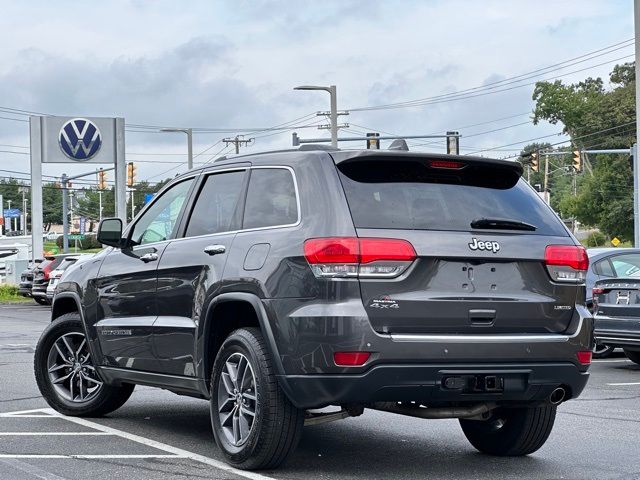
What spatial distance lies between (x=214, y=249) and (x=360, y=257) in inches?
51.5

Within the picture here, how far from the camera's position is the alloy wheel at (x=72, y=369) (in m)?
9.24

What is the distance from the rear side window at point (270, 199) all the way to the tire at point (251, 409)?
69 centimetres

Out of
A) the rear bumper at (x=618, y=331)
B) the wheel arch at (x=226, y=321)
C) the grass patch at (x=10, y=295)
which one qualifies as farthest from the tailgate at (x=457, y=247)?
the grass patch at (x=10, y=295)

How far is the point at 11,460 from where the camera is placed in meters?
7.22

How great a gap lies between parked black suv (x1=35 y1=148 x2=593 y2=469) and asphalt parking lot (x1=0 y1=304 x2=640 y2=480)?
12.4 inches

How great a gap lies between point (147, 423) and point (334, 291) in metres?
3.24

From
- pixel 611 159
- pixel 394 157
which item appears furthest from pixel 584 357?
pixel 611 159

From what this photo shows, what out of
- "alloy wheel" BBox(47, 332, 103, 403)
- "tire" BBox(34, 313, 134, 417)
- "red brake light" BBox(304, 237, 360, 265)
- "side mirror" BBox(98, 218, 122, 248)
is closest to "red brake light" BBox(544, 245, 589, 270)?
"red brake light" BBox(304, 237, 360, 265)

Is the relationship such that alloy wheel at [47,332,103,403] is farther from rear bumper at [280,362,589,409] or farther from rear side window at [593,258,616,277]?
rear side window at [593,258,616,277]

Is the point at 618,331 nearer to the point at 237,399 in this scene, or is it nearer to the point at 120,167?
the point at 237,399

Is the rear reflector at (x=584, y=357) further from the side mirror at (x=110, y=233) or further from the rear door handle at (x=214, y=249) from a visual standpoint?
the side mirror at (x=110, y=233)

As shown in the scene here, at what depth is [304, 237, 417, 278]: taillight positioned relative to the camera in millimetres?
6305

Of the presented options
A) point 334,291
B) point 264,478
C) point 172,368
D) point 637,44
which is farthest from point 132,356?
point 637,44

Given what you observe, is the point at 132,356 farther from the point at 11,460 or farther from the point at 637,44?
the point at 637,44
